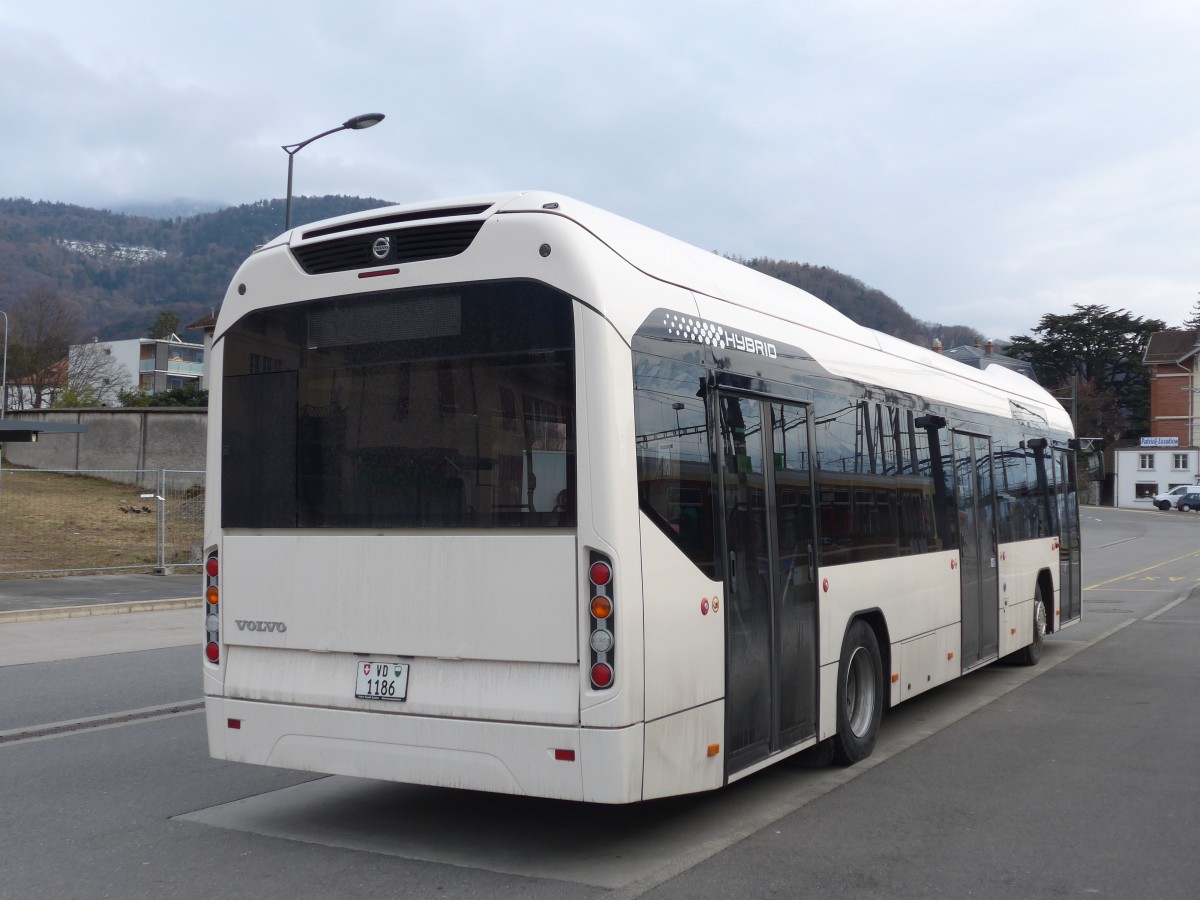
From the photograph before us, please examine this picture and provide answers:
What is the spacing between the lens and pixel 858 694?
795 cm

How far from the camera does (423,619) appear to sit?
224 inches

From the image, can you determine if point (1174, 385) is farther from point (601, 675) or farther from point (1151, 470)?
point (601, 675)

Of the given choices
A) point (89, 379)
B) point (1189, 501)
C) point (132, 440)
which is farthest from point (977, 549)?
point (89, 379)

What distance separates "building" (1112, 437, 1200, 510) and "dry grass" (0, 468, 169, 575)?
272 ft

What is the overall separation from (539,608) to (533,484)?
566 millimetres

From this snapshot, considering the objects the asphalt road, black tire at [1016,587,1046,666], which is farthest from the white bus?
black tire at [1016,587,1046,666]

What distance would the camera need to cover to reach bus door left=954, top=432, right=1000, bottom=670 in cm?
1019

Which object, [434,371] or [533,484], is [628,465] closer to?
[533,484]

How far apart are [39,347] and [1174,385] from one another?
8779cm

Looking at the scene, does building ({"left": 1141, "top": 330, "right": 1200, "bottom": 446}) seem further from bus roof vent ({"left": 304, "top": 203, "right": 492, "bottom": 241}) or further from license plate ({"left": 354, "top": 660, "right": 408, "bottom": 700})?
license plate ({"left": 354, "top": 660, "right": 408, "bottom": 700})

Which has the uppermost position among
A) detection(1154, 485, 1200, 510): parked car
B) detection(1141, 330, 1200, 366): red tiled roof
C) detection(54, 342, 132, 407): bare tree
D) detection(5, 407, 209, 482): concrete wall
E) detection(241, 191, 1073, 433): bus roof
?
detection(1141, 330, 1200, 366): red tiled roof

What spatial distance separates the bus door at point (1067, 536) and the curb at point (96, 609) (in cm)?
1198

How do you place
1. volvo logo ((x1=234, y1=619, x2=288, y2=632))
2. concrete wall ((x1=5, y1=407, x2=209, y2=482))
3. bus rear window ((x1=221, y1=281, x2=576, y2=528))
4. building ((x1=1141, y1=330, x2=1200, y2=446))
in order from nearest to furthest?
bus rear window ((x1=221, y1=281, x2=576, y2=528))
volvo logo ((x1=234, y1=619, x2=288, y2=632))
concrete wall ((x1=5, y1=407, x2=209, y2=482))
building ((x1=1141, y1=330, x2=1200, y2=446))

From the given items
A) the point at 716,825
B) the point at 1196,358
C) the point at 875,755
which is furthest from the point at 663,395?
the point at 1196,358
